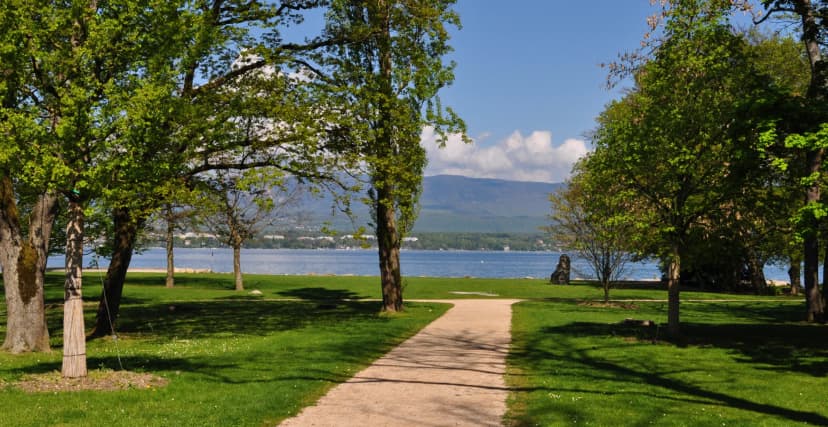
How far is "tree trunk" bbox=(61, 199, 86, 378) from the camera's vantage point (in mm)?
12945

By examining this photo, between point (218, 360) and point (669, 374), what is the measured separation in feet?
33.4

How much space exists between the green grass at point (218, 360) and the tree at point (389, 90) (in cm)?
438

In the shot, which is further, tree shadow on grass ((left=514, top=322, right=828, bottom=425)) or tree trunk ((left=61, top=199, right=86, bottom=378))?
tree trunk ((left=61, top=199, right=86, bottom=378))

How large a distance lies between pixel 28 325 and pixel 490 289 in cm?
3579

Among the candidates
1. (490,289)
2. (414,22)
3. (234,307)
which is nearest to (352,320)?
(234,307)

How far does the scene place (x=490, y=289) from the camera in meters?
49.5

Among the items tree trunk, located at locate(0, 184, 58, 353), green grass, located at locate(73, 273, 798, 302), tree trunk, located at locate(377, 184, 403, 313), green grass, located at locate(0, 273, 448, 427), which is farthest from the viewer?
green grass, located at locate(73, 273, 798, 302)

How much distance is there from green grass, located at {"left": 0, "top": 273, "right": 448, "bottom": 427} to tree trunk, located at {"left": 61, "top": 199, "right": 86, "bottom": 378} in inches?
44.8

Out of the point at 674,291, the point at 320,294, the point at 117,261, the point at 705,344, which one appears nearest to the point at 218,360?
the point at 117,261

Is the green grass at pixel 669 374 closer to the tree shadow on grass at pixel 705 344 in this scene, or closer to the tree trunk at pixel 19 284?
the tree shadow on grass at pixel 705 344

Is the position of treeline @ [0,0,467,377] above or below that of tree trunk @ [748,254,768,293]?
above

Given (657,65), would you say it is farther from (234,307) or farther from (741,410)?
(234,307)

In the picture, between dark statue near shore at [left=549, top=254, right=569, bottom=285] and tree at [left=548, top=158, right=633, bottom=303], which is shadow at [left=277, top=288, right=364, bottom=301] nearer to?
tree at [left=548, top=158, right=633, bottom=303]

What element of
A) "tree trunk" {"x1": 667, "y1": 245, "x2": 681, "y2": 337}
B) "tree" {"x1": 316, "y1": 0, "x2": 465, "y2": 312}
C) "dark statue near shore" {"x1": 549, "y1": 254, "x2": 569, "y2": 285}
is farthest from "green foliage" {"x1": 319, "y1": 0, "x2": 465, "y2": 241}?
"dark statue near shore" {"x1": 549, "y1": 254, "x2": 569, "y2": 285}
